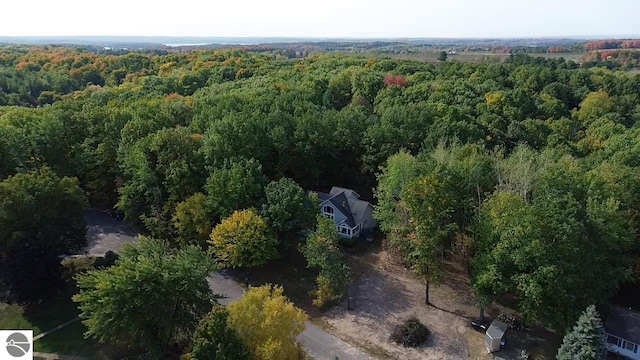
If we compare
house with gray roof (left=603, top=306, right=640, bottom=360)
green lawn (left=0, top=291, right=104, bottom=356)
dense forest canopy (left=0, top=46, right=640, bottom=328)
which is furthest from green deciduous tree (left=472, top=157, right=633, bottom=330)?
green lawn (left=0, top=291, right=104, bottom=356)

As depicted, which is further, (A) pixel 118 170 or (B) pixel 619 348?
(A) pixel 118 170

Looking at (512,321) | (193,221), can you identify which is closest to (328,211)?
(193,221)

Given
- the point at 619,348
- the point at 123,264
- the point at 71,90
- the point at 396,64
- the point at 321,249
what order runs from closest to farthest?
1. the point at 123,264
2. the point at 619,348
3. the point at 321,249
4. the point at 396,64
5. the point at 71,90

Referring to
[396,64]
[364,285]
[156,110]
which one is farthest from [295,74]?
[364,285]

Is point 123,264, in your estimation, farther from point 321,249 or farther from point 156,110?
point 156,110

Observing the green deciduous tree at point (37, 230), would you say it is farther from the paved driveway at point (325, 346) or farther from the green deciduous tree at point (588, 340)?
the green deciduous tree at point (588, 340)

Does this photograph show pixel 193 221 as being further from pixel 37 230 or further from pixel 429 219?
pixel 429 219
